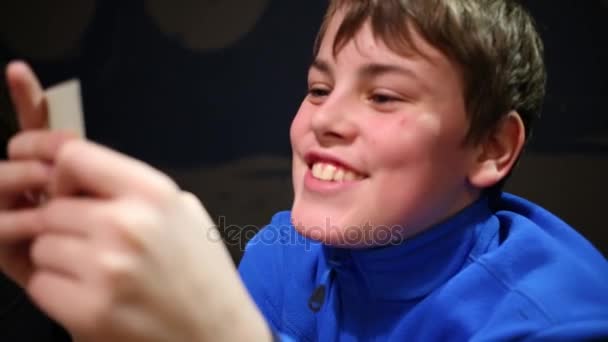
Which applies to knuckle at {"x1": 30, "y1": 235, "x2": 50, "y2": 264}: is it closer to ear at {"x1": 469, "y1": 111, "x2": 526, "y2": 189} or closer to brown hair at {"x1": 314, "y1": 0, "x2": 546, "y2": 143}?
brown hair at {"x1": 314, "y1": 0, "x2": 546, "y2": 143}

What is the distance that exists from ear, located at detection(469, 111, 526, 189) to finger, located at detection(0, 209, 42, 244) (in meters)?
0.54

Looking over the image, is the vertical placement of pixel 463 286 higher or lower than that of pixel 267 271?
higher

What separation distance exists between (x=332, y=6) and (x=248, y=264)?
1.52 feet

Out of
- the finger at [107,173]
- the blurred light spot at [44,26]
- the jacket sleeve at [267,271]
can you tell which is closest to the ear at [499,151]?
the jacket sleeve at [267,271]

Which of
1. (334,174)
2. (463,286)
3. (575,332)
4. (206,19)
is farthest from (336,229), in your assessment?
(206,19)

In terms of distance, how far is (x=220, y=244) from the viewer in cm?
46

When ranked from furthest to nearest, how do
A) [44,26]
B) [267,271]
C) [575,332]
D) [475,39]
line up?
[44,26] → [267,271] → [475,39] → [575,332]

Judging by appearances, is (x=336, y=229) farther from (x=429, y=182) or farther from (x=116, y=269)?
(x=116, y=269)

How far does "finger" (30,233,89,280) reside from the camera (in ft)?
1.27

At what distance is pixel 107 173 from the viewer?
392 millimetres

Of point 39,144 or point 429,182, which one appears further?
point 429,182

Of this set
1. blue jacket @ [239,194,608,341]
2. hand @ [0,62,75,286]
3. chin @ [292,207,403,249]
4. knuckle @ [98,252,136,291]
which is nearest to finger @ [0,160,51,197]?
hand @ [0,62,75,286]

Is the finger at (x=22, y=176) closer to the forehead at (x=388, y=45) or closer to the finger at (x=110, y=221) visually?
the finger at (x=110, y=221)

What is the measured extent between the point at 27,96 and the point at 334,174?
36 cm
